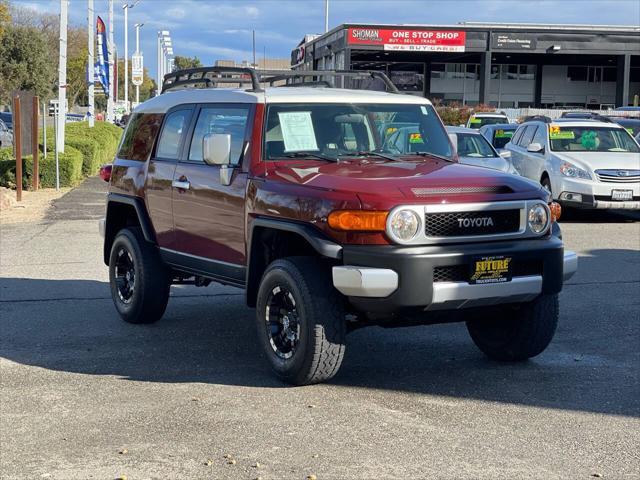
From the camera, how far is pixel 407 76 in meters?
73.1

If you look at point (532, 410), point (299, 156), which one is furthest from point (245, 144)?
point (532, 410)

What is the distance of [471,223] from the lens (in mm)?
6012

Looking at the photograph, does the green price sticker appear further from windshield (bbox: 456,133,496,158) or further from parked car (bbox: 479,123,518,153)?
parked car (bbox: 479,123,518,153)

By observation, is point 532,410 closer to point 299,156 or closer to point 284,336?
point 284,336

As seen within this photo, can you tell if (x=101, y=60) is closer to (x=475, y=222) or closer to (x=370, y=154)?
(x=370, y=154)

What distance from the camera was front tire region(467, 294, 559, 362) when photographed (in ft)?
Answer: 21.9

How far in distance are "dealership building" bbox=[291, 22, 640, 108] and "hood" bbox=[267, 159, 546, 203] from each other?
55259 mm

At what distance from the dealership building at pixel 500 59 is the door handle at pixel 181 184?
54.4 meters

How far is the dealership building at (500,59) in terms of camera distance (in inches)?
2399

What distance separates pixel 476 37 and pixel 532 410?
5737cm

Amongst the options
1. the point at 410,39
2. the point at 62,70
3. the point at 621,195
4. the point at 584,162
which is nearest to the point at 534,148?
the point at 584,162

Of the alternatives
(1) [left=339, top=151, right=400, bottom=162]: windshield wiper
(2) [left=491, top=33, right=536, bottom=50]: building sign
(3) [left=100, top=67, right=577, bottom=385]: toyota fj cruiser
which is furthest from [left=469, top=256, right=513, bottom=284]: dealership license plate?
(2) [left=491, top=33, right=536, bottom=50]: building sign

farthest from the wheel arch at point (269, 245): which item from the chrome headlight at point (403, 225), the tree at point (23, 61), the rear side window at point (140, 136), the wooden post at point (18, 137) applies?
the tree at point (23, 61)

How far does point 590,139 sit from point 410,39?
45.3 metres
